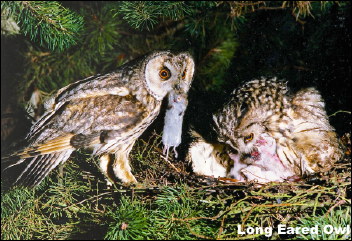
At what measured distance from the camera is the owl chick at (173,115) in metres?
1.74

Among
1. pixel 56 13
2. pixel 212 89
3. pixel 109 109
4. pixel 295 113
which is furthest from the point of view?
pixel 212 89

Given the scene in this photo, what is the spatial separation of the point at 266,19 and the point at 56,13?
137 centimetres

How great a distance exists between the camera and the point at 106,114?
1742mm

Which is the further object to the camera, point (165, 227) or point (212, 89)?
point (212, 89)

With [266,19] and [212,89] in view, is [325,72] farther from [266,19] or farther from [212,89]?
[212,89]

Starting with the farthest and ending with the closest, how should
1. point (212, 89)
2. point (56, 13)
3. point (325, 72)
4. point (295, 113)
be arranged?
point (212, 89), point (325, 72), point (295, 113), point (56, 13)

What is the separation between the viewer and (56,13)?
54.4 inches

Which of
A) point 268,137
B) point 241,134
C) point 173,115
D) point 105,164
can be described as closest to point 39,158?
point 105,164

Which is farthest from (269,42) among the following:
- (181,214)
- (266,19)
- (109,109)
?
(181,214)

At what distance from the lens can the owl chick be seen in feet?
5.70

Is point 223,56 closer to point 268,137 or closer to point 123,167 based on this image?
point 268,137

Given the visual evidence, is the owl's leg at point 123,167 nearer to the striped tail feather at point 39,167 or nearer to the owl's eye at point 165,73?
the striped tail feather at point 39,167

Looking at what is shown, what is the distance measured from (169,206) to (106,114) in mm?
644

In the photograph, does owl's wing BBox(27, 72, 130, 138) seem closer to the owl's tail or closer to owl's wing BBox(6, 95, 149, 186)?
owl's wing BBox(6, 95, 149, 186)
